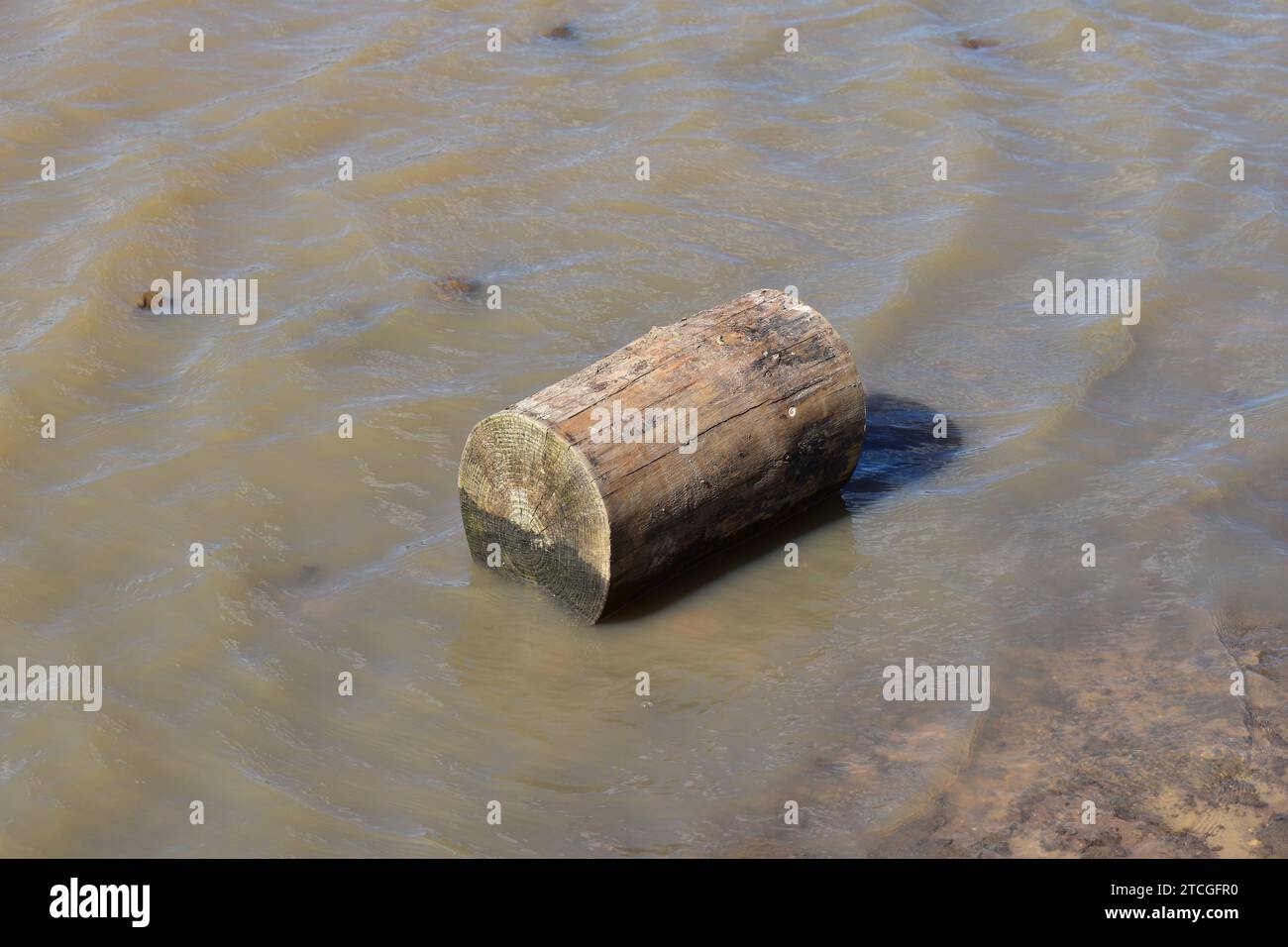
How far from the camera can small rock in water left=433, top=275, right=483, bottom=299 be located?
817 centimetres

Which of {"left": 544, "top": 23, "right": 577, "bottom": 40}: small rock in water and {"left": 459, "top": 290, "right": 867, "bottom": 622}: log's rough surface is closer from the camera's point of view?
{"left": 459, "top": 290, "right": 867, "bottom": 622}: log's rough surface

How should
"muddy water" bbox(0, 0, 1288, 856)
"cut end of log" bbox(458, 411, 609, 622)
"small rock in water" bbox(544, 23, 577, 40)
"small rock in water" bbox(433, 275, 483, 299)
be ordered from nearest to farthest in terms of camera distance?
1. "muddy water" bbox(0, 0, 1288, 856)
2. "cut end of log" bbox(458, 411, 609, 622)
3. "small rock in water" bbox(433, 275, 483, 299)
4. "small rock in water" bbox(544, 23, 577, 40)

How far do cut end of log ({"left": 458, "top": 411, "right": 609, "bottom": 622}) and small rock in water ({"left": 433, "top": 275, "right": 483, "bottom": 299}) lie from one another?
8.02ft

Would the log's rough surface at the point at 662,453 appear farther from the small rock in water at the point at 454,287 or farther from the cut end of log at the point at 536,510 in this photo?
the small rock in water at the point at 454,287

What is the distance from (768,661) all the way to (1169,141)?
20.7 feet

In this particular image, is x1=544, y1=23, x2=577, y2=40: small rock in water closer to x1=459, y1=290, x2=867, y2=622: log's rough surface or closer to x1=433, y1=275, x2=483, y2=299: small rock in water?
x1=433, y1=275, x2=483, y2=299: small rock in water

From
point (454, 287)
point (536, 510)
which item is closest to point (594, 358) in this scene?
point (454, 287)

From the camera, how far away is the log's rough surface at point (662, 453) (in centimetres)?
555

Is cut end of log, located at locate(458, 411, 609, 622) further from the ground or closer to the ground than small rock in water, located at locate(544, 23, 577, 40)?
closer to the ground

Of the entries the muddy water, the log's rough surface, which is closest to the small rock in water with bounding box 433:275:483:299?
the muddy water

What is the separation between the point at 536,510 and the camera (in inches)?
226

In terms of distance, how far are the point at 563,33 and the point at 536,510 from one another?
6733mm

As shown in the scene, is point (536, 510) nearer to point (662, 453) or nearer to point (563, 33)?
point (662, 453)
